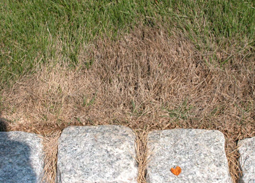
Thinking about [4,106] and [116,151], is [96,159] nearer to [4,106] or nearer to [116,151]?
[116,151]

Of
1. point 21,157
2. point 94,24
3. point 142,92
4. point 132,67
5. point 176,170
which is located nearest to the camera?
point 176,170

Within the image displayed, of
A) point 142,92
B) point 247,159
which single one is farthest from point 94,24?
point 247,159

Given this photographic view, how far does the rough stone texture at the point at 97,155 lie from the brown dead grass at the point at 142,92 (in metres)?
0.10

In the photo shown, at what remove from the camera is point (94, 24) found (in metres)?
2.68

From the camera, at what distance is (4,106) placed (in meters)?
2.33

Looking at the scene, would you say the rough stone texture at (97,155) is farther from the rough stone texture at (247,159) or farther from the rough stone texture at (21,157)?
the rough stone texture at (247,159)

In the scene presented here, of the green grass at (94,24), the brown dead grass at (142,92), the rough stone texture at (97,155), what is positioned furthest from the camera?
the green grass at (94,24)

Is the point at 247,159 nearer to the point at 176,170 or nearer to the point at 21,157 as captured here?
the point at 176,170

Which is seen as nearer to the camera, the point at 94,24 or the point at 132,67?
the point at 132,67

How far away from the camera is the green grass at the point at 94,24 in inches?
98.7

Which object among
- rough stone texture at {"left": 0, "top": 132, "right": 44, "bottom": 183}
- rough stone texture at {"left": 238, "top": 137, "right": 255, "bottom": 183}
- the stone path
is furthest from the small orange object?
rough stone texture at {"left": 0, "top": 132, "right": 44, "bottom": 183}

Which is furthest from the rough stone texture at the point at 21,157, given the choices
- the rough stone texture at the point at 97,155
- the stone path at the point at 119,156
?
the rough stone texture at the point at 97,155

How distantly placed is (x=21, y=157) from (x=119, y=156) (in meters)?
0.61

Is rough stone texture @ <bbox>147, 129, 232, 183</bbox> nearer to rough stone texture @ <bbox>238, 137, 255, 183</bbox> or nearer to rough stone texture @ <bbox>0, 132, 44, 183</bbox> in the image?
rough stone texture @ <bbox>238, 137, 255, 183</bbox>
